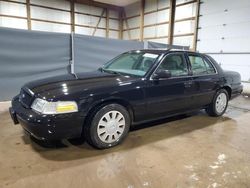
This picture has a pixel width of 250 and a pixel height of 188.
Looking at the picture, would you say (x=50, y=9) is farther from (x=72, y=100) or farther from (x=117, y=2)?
(x=72, y=100)

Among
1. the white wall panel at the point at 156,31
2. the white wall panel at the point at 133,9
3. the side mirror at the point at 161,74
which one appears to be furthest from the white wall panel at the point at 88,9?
the side mirror at the point at 161,74

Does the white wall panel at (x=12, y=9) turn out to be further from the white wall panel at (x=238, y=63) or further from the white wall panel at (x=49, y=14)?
the white wall panel at (x=238, y=63)

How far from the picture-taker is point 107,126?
101 inches

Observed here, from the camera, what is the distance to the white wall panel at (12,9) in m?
10.1

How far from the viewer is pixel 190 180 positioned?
2.02 metres

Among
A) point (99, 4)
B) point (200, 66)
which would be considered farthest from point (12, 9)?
point (200, 66)

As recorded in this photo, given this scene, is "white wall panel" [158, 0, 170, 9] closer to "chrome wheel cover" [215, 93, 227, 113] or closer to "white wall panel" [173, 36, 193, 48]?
"white wall panel" [173, 36, 193, 48]

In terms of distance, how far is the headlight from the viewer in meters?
2.22

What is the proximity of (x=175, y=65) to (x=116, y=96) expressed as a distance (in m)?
1.27

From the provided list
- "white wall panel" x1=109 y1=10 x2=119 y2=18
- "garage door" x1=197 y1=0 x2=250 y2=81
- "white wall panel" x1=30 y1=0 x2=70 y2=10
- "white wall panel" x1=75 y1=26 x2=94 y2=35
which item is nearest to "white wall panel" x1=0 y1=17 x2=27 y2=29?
"white wall panel" x1=30 y1=0 x2=70 y2=10

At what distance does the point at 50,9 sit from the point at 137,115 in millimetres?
10685

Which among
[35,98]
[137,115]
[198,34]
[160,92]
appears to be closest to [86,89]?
[35,98]

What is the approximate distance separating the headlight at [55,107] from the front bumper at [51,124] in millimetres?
43

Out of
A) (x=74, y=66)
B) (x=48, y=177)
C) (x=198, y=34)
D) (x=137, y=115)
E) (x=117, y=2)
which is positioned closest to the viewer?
(x=48, y=177)
